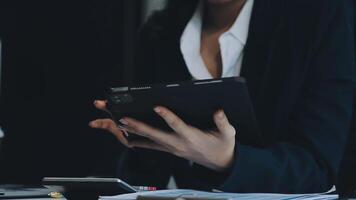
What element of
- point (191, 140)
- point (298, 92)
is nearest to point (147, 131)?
point (191, 140)

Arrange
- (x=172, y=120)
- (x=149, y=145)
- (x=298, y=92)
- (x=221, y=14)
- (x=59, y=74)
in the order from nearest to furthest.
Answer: (x=172, y=120), (x=149, y=145), (x=298, y=92), (x=221, y=14), (x=59, y=74)

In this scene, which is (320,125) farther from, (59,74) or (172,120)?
(59,74)

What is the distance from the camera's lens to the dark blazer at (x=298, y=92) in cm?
123

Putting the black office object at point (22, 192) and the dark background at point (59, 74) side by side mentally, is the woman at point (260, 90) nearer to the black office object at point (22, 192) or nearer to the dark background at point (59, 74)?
the black office object at point (22, 192)

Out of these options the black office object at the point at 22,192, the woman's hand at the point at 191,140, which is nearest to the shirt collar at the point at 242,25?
the woman's hand at the point at 191,140

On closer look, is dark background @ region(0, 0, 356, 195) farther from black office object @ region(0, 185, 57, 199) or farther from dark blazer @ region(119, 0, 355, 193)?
black office object @ region(0, 185, 57, 199)

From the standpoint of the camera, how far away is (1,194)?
0.91 metres

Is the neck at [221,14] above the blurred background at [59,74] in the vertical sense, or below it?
above

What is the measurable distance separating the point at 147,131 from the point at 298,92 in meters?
0.35

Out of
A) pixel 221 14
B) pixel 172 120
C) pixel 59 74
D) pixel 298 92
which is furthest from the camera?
pixel 59 74

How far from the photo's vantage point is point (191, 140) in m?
1.10

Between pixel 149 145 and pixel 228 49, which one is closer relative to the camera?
pixel 149 145

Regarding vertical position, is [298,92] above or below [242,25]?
below

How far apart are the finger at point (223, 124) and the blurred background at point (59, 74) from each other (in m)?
1.24
